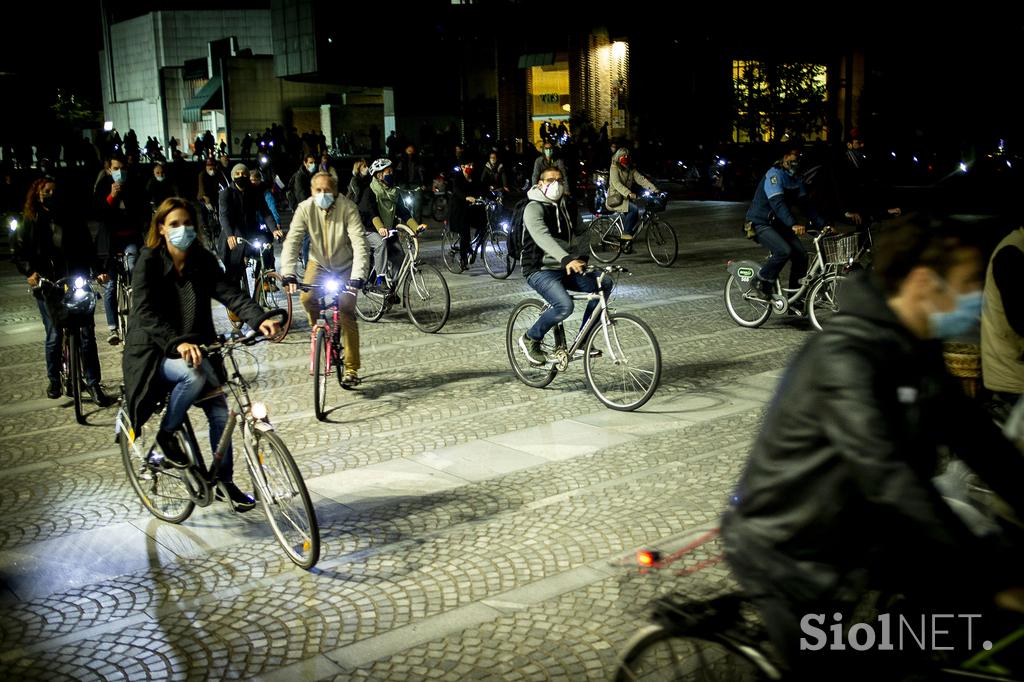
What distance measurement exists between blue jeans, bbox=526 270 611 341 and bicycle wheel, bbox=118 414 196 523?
349 centimetres

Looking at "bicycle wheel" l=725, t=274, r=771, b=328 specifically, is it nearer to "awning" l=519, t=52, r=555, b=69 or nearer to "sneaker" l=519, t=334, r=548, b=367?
"sneaker" l=519, t=334, r=548, b=367

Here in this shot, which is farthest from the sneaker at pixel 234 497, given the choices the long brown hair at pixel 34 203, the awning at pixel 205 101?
the awning at pixel 205 101

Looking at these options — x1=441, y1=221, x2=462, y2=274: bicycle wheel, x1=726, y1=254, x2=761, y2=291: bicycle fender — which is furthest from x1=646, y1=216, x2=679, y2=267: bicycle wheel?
x1=726, y1=254, x2=761, y2=291: bicycle fender

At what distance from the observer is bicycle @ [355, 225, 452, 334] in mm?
11573

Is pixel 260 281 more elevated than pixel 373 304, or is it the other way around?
pixel 260 281

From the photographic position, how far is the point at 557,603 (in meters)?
4.69

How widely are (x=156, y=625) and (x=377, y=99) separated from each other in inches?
2323

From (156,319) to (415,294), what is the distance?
6652mm

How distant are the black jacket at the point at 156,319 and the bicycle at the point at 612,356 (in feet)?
10.7

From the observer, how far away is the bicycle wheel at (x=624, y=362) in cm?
794

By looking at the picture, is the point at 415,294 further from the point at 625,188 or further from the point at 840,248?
the point at 625,188

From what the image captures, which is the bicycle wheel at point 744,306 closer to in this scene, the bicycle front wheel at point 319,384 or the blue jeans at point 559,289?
the blue jeans at point 559,289

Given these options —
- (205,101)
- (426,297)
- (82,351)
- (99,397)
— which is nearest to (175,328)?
(82,351)

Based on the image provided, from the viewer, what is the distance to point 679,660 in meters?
2.83
